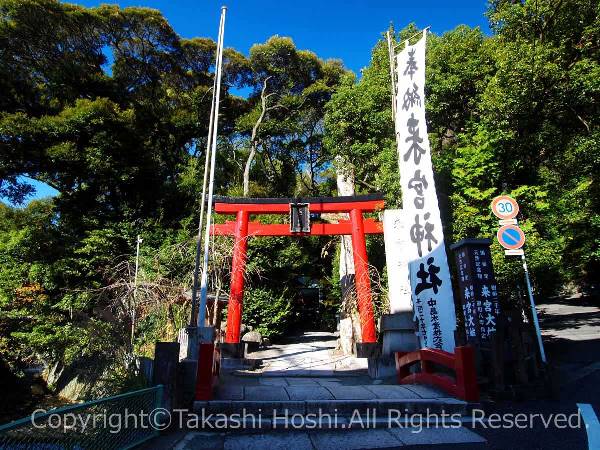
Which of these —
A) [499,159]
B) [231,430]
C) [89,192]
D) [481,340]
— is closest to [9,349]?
[89,192]

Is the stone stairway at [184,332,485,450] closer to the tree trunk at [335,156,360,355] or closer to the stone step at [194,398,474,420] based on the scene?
the stone step at [194,398,474,420]

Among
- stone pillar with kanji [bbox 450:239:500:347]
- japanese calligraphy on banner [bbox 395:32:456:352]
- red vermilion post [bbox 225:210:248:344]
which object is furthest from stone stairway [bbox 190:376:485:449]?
red vermilion post [bbox 225:210:248:344]

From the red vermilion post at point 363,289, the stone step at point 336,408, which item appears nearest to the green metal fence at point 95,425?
the stone step at point 336,408

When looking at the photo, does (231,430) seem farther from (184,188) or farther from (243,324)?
(184,188)

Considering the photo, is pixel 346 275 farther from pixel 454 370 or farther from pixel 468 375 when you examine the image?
pixel 468 375

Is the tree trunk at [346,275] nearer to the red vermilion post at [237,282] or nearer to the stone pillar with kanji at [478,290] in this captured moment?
the red vermilion post at [237,282]

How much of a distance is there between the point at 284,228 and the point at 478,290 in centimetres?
788

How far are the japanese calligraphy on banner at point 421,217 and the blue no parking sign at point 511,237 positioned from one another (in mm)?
1118

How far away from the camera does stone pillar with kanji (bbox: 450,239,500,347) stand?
6.73 meters

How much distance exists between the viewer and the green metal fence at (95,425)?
8.84 feet

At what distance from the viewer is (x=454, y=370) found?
5754 mm

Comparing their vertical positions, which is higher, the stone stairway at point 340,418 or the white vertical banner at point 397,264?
the white vertical banner at point 397,264

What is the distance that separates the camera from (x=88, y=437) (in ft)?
11.0

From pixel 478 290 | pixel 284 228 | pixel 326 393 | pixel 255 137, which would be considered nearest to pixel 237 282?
pixel 284 228
